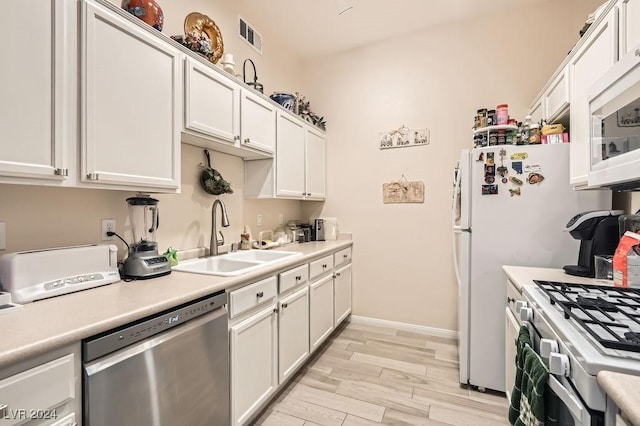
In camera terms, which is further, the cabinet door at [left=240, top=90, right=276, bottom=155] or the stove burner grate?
the cabinet door at [left=240, top=90, right=276, bottom=155]

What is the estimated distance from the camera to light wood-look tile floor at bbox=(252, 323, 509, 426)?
181cm

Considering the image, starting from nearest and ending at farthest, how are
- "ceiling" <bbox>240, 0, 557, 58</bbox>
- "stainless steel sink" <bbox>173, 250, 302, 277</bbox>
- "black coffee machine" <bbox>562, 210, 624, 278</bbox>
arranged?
1. "black coffee machine" <bbox>562, 210, 624, 278</bbox>
2. "stainless steel sink" <bbox>173, 250, 302, 277</bbox>
3. "ceiling" <bbox>240, 0, 557, 58</bbox>

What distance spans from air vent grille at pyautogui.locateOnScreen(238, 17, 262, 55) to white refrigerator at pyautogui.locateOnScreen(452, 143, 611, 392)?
7.15 feet

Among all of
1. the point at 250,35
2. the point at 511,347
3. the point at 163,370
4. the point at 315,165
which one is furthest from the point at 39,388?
the point at 250,35

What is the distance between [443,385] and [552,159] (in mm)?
1736

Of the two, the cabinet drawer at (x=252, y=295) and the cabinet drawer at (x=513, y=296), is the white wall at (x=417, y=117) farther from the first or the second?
the cabinet drawer at (x=252, y=295)

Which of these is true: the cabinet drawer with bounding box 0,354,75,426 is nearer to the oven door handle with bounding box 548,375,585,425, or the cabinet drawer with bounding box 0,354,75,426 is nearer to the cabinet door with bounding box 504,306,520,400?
the oven door handle with bounding box 548,375,585,425

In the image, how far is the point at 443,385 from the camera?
7.06 ft

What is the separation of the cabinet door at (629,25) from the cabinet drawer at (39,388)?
2.42 metres

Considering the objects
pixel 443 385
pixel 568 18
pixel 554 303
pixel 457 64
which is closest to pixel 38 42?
pixel 554 303

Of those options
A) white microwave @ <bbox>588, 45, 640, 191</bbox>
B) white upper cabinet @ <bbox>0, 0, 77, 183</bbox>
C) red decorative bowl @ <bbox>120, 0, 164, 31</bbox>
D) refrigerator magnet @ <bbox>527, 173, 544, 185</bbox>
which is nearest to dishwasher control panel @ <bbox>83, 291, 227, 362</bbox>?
white upper cabinet @ <bbox>0, 0, 77, 183</bbox>

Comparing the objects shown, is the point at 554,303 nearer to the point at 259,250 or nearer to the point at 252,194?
the point at 259,250

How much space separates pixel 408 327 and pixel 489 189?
5.81 ft

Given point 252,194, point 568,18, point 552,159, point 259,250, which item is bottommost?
point 259,250
